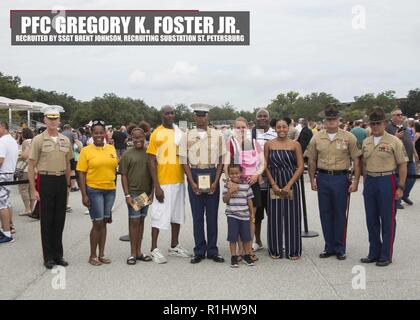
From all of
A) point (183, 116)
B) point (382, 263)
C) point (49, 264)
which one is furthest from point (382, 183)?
point (183, 116)

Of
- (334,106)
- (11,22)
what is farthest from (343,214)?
(11,22)

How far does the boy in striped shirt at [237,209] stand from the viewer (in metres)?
6.21

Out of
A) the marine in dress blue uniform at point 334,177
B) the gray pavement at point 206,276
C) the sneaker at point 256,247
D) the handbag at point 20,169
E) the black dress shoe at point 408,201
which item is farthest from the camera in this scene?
the black dress shoe at point 408,201

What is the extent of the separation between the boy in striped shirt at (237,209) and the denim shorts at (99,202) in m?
1.51

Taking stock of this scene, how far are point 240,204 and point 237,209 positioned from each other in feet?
0.25

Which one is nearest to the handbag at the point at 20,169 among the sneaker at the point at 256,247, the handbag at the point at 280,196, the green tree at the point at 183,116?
the green tree at the point at 183,116

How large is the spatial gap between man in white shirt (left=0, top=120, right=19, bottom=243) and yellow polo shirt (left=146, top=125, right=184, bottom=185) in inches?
119

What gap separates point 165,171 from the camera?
6.39 metres

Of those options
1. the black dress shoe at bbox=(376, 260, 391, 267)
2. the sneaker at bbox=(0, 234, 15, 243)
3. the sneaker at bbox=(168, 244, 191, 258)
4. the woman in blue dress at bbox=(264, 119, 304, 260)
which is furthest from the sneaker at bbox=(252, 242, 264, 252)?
the sneaker at bbox=(0, 234, 15, 243)

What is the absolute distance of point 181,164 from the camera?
6430 millimetres

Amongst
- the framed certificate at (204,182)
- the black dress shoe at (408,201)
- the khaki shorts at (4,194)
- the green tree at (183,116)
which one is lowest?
the black dress shoe at (408,201)

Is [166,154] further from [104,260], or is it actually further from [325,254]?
[325,254]

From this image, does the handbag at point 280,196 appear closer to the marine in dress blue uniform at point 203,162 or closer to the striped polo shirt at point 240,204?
the striped polo shirt at point 240,204
